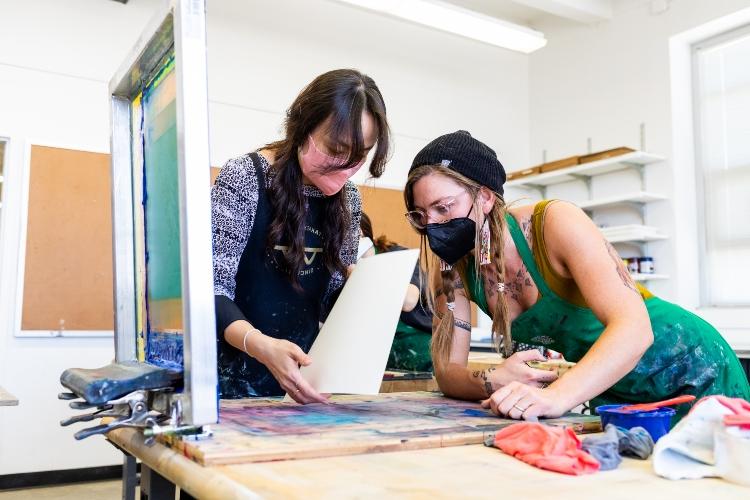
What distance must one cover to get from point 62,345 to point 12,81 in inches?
57.1

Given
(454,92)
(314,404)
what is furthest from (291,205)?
(454,92)

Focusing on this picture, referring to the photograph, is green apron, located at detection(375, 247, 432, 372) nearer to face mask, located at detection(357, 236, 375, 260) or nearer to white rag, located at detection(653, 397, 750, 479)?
face mask, located at detection(357, 236, 375, 260)

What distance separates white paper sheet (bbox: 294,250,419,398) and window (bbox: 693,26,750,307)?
364 cm

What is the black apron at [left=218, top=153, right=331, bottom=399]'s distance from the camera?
56.3 inches

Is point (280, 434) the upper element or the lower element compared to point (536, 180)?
lower

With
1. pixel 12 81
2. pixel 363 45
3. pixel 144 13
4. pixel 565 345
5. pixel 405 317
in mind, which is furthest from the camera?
pixel 363 45

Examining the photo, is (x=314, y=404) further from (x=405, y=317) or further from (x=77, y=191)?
(x=77, y=191)

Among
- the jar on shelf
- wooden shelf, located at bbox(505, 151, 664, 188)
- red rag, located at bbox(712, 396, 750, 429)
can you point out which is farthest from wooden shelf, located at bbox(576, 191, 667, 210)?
red rag, located at bbox(712, 396, 750, 429)

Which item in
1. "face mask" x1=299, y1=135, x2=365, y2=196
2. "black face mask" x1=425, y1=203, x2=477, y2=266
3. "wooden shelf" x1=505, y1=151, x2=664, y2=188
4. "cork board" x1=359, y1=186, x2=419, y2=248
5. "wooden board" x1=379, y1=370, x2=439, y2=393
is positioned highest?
"wooden shelf" x1=505, y1=151, x2=664, y2=188

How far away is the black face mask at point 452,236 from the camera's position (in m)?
1.34

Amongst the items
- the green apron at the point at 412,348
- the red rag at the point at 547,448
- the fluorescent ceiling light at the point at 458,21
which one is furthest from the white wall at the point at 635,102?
the red rag at the point at 547,448

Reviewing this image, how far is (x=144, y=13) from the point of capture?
3.95 m

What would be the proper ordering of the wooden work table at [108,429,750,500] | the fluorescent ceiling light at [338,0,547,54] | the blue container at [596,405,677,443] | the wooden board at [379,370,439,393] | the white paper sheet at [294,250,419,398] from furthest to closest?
1. the fluorescent ceiling light at [338,0,547,54]
2. the wooden board at [379,370,439,393]
3. the white paper sheet at [294,250,419,398]
4. the blue container at [596,405,677,443]
5. the wooden work table at [108,429,750,500]

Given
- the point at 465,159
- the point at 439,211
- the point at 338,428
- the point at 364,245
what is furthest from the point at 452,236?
the point at 364,245
